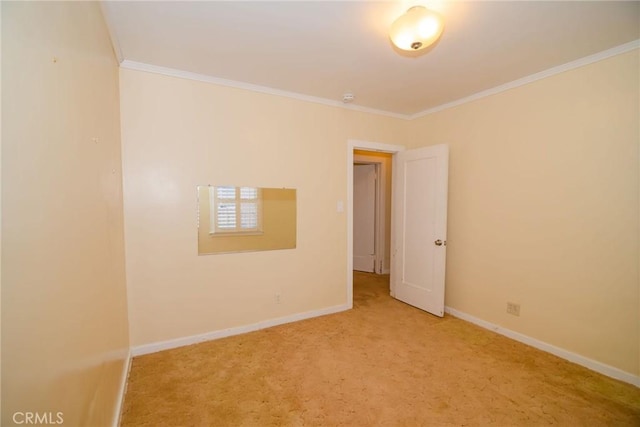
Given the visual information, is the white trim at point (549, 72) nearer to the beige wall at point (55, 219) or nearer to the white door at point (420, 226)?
the white door at point (420, 226)

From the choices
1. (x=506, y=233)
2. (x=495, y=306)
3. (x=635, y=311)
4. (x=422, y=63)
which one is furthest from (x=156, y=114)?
(x=635, y=311)

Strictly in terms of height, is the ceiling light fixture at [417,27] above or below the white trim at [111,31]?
below

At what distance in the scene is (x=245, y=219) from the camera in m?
2.93

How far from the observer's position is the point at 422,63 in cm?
244

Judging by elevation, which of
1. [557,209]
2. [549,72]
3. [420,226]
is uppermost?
[549,72]

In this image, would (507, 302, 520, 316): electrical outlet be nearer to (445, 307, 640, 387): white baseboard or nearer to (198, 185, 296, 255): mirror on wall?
(445, 307, 640, 387): white baseboard

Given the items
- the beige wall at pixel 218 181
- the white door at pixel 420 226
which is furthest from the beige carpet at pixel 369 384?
the white door at pixel 420 226

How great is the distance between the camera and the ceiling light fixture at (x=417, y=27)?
169 cm

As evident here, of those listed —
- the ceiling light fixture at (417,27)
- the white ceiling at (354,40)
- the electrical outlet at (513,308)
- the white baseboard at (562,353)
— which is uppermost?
the white ceiling at (354,40)

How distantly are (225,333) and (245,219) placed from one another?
3.86ft

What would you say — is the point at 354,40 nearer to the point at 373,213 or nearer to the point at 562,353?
the point at 562,353

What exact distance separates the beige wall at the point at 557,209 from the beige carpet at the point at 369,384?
36cm

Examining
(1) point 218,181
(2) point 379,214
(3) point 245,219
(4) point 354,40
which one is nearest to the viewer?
(4) point 354,40

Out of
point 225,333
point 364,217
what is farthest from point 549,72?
point 225,333
